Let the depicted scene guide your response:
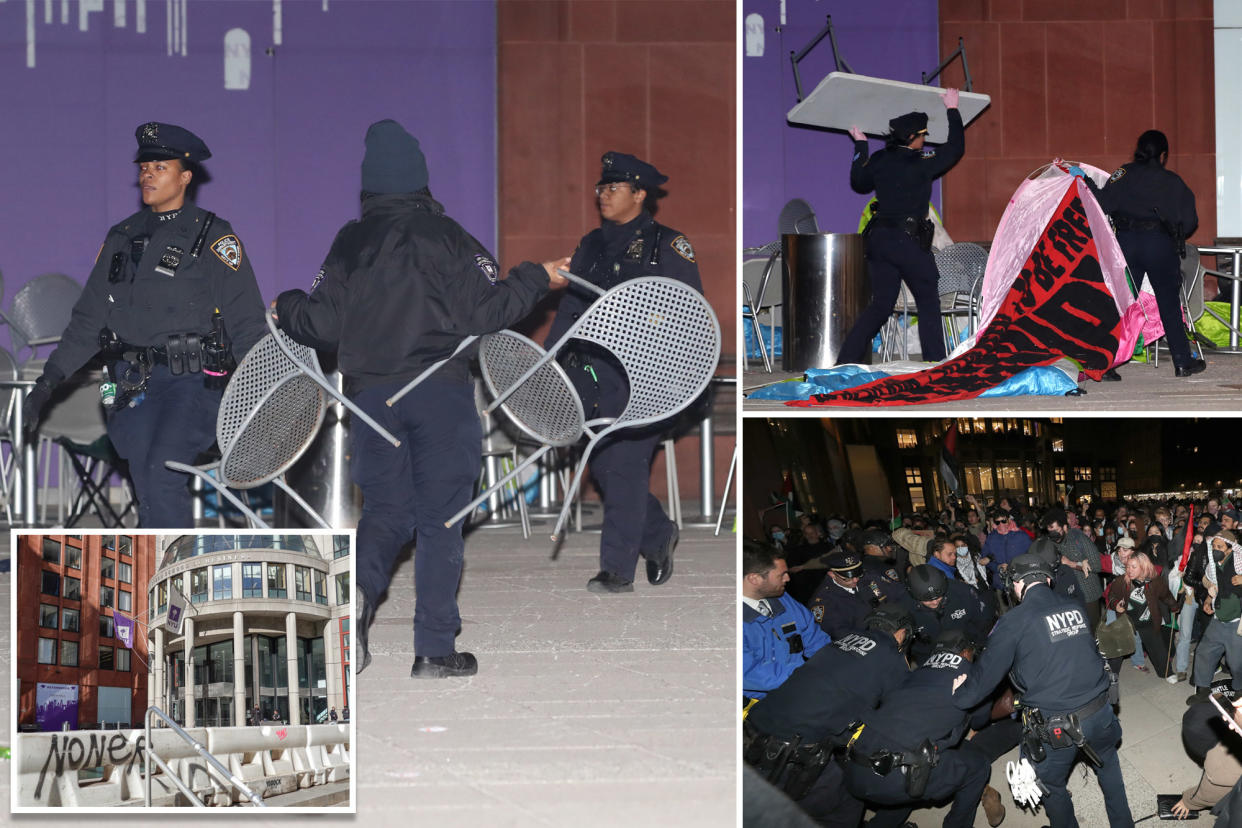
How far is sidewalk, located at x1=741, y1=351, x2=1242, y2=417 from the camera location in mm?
2854

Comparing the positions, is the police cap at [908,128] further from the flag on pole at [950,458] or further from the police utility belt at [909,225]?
the flag on pole at [950,458]

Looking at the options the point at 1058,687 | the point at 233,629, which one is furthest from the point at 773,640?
the point at 233,629

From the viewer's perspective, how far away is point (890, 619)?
10.8ft

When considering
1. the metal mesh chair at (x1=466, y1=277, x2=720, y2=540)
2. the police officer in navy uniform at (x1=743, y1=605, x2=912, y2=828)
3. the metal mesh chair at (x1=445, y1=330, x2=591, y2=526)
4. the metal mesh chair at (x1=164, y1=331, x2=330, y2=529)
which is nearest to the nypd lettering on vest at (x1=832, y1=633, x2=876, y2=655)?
the police officer in navy uniform at (x1=743, y1=605, x2=912, y2=828)

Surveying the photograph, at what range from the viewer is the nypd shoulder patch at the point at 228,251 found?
3.99m

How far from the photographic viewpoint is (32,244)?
7.52m

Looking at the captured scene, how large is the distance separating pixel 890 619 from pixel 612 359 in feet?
5.11

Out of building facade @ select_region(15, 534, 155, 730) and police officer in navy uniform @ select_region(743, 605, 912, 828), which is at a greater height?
building facade @ select_region(15, 534, 155, 730)

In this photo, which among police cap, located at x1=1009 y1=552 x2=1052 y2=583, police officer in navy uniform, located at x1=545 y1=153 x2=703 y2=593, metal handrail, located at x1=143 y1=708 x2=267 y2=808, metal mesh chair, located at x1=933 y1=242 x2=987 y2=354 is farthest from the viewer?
metal mesh chair, located at x1=933 y1=242 x2=987 y2=354

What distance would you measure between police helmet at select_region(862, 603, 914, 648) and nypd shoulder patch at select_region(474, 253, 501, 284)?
48.5 inches

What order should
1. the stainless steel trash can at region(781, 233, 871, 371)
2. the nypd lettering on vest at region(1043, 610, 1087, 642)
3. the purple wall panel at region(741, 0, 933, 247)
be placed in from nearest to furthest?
1. the nypd lettering on vest at region(1043, 610, 1087, 642)
2. the stainless steel trash can at region(781, 233, 871, 371)
3. the purple wall panel at region(741, 0, 933, 247)

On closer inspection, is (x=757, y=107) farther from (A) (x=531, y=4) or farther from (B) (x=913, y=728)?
(B) (x=913, y=728)

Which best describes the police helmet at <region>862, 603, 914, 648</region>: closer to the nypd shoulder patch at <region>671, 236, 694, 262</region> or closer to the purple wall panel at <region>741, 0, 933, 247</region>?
the nypd shoulder patch at <region>671, 236, 694, 262</region>

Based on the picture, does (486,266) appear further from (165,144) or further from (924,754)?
(924,754)
